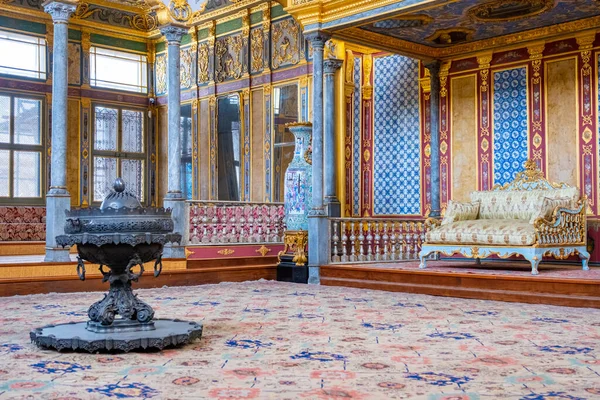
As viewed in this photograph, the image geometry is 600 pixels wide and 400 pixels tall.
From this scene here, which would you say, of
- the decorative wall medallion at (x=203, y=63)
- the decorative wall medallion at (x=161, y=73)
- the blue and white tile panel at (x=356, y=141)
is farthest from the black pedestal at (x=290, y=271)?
the decorative wall medallion at (x=161, y=73)

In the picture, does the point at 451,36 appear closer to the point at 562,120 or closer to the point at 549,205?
the point at 562,120

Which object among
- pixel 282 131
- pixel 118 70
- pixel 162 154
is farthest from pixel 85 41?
pixel 282 131

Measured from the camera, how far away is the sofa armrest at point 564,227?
7.98m

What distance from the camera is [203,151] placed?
541 inches

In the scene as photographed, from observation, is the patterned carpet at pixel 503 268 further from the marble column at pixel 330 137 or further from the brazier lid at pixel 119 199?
the brazier lid at pixel 119 199


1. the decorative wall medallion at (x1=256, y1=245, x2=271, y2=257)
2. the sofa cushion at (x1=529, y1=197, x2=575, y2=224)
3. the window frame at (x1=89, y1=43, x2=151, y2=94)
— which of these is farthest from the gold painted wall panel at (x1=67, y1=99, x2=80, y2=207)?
the sofa cushion at (x1=529, y1=197, x2=575, y2=224)

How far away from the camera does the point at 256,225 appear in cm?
1034

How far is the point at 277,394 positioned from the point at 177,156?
6.87 m

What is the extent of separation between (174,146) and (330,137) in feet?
7.93

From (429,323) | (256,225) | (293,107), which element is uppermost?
(293,107)

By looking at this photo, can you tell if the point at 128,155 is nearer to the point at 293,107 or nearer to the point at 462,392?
the point at 293,107

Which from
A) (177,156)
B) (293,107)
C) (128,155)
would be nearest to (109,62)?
(128,155)

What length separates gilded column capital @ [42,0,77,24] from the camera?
9039mm

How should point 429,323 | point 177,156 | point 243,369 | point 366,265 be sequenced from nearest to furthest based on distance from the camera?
point 243,369 → point 429,323 → point 366,265 → point 177,156
